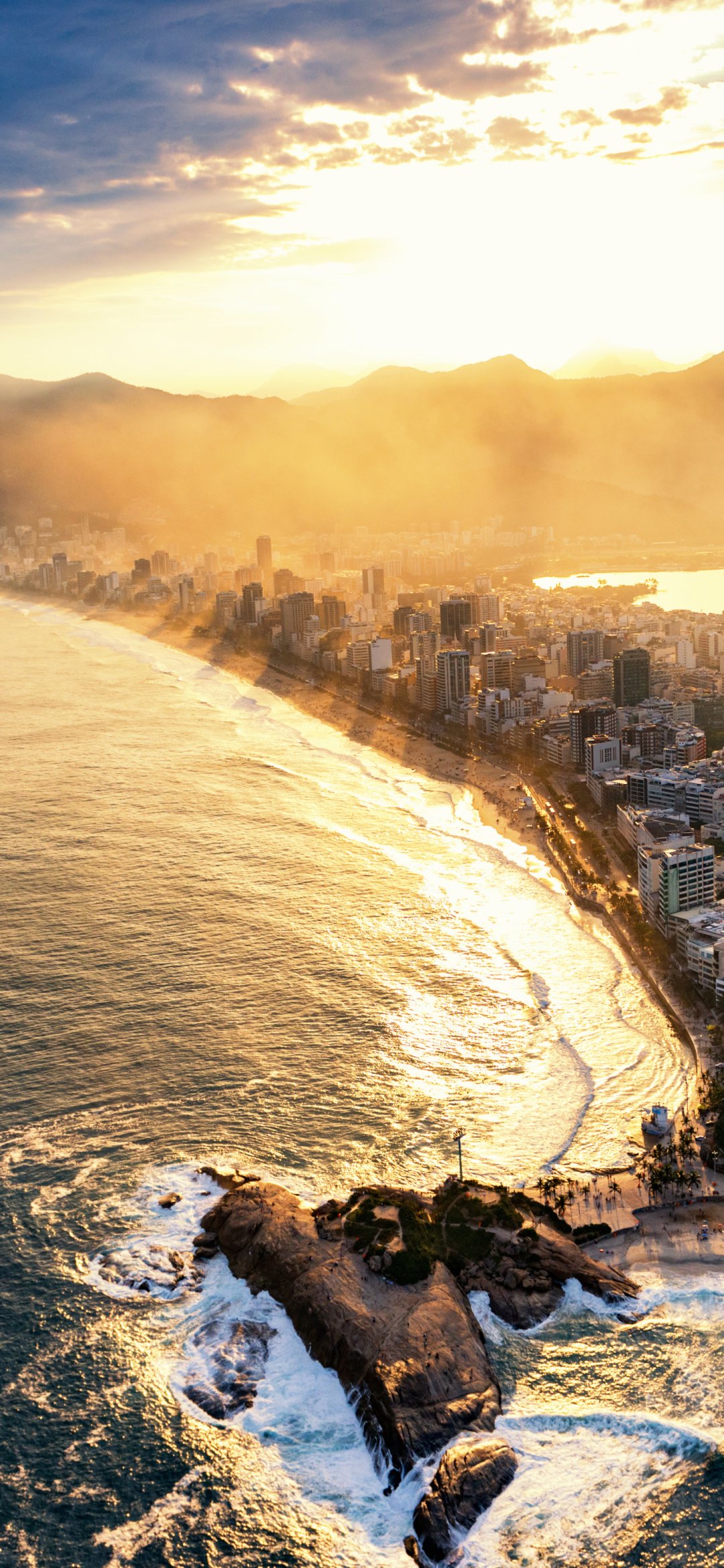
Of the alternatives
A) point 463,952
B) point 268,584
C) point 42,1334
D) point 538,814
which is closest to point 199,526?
point 268,584

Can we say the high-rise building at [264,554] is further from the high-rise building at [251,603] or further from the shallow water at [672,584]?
the high-rise building at [251,603]

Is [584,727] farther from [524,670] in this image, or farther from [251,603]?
[251,603]

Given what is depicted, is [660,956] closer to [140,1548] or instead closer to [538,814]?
[538,814]

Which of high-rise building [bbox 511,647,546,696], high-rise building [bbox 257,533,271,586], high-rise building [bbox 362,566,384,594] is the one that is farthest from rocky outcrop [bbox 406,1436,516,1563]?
high-rise building [bbox 257,533,271,586]

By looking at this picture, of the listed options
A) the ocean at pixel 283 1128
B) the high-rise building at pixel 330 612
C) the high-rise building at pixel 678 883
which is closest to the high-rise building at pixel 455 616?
the high-rise building at pixel 330 612

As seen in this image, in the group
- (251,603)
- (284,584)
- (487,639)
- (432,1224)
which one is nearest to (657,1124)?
(432,1224)
